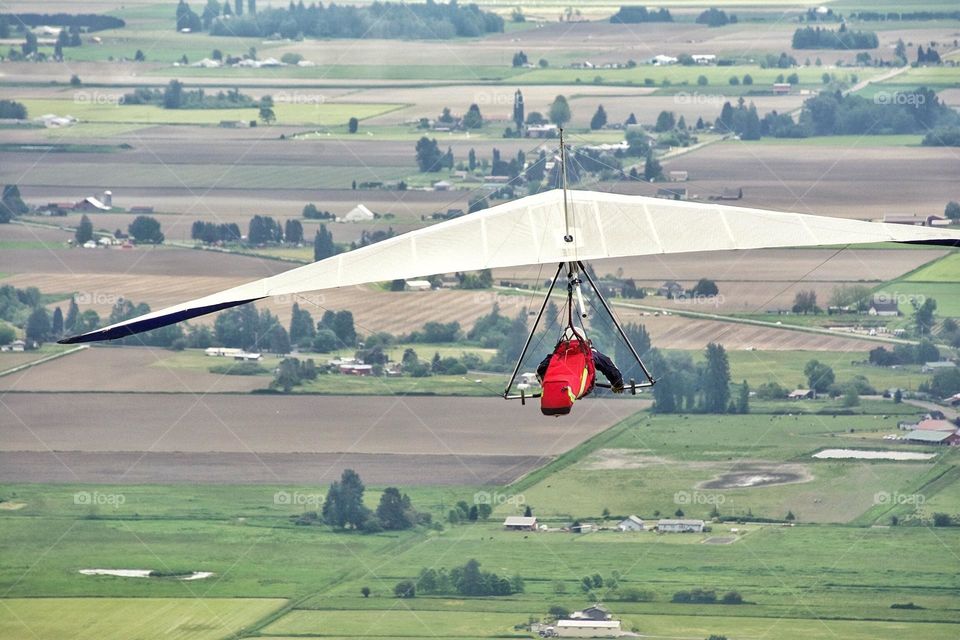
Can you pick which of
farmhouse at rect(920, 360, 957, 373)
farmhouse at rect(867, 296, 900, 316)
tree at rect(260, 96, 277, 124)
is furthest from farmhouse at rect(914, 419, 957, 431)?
tree at rect(260, 96, 277, 124)

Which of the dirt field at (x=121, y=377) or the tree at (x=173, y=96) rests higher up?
the tree at (x=173, y=96)

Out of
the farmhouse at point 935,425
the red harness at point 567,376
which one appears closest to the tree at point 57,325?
the farmhouse at point 935,425

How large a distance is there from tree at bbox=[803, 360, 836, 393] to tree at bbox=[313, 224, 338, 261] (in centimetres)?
3053

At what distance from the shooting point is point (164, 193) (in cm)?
14725

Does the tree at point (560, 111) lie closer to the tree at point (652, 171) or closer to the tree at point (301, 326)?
the tree at point (652, 171)

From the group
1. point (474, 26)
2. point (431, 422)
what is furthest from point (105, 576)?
point (474, 26)

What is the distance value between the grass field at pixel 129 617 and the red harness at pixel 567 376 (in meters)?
43.5

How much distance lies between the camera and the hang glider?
116ft

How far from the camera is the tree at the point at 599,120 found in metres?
158

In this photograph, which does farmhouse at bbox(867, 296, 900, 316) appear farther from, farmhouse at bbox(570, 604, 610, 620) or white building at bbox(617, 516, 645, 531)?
farmhouse at bbox(570, 604, 610, 620)

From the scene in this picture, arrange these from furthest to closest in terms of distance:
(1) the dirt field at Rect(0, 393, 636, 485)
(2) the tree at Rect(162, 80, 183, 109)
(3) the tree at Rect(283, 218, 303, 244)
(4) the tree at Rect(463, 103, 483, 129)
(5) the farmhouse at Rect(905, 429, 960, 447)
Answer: (2) the tree at Rect(162, 80, 183, 109)
(4) the tree at Rect(463, 103, 483, 129)
(3) the tree at Rect(283, 218, 303, 244)
(5) the farmhouse at Rect(905, 429, 960, 447)
(1) the dirt field at Rect(0, 393, 636, 485)

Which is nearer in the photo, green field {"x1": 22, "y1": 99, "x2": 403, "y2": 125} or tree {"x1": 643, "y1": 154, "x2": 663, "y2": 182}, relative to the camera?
tree {"x1": 643, "y1": 154, "x2": 663, "y2": 182}

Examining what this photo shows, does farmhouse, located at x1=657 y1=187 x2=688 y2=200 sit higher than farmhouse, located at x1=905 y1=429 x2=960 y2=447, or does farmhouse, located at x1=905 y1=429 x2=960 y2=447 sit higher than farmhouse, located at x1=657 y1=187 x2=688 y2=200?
farmhouse, located at x1=657 y1=187 x2=688 y2=200

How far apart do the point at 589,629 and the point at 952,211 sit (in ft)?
185
